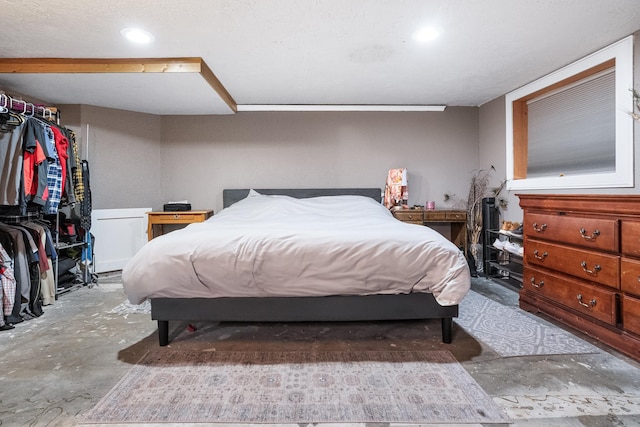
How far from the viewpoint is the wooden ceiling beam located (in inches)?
108

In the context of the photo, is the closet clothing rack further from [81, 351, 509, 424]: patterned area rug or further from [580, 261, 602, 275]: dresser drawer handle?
[580, 261, 602, 275]: dresser drawer handle

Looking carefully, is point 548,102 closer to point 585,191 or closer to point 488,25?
point 585,191

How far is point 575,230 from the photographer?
2.10 metres

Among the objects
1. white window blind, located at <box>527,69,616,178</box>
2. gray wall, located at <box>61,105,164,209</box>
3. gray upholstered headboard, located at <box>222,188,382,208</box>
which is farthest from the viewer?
gray upholstered headboard, located at <box>222,188,382,208</box>

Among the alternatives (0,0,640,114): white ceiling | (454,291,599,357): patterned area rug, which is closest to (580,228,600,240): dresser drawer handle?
(454,291,599,357): patterned area rug

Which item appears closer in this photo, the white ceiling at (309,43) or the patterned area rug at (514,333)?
the patterned area rug at (514,333)

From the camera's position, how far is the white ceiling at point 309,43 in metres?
2.03

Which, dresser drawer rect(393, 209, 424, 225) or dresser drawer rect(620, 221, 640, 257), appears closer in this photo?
dresser drawer rect(620, 221, 640, 257)

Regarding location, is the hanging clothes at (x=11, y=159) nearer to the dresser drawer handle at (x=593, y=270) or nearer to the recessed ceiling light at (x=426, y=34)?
the recessed ceiling light at (x=426, y=34)

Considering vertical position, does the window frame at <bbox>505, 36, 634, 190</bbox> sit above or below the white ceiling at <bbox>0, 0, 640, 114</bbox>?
below

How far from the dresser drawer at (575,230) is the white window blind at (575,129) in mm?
920

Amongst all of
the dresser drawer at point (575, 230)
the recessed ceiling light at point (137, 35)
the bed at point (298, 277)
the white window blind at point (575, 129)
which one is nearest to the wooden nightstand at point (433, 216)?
the white window blind at point (575, 129)

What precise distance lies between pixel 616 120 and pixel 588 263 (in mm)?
1336

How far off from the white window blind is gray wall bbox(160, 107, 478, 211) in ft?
3.03
